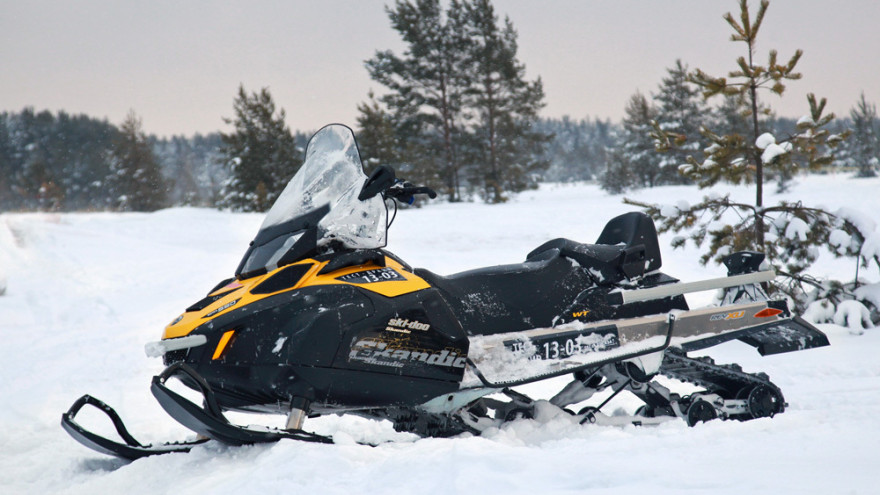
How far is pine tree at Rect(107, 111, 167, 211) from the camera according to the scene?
37188 mm

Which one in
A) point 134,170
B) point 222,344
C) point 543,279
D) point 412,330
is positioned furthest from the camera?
point 134,170

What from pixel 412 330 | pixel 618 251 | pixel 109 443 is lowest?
pixel 109 443

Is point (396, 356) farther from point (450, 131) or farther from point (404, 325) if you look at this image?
point (450, 131)

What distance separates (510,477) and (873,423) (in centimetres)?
166

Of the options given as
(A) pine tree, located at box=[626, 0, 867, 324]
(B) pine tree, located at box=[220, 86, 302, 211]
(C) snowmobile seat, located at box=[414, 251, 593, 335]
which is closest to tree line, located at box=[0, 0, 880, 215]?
(B) pine tree, located at box=[220, 86, 302, 211]

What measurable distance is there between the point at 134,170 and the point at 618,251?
129ft

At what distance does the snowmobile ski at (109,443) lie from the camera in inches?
96.0

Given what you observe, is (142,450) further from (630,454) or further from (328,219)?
(630,454)

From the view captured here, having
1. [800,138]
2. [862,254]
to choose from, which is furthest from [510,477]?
[800,138]

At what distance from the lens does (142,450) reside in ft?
8.63

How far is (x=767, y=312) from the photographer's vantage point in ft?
10.9

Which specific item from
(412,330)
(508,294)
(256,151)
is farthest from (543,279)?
(256,151)

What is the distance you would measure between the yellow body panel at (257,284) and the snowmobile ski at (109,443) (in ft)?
→ 1.53

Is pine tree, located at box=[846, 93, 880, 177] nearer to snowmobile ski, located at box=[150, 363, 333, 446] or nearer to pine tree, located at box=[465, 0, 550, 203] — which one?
pine tree, located at box=[465, 0, 550, 203]
